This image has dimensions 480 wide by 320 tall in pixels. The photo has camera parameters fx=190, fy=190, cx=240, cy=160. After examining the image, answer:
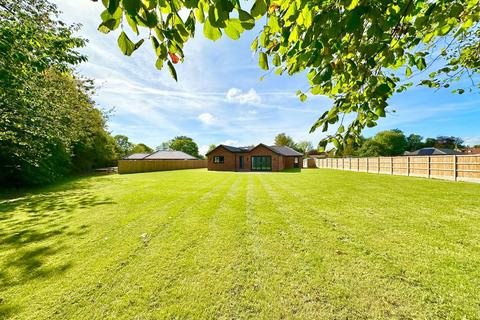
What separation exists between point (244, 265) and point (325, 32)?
122 inches

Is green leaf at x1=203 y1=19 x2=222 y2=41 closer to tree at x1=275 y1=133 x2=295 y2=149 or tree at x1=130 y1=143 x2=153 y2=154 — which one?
tree at x1=275 y1=133 x2=295 y2=149

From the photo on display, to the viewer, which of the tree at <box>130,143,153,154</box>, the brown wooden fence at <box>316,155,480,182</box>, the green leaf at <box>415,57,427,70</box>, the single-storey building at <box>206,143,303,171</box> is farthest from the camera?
the tree at <box>130,143,153,154</box>

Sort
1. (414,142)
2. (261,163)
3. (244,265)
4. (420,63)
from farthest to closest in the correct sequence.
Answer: (414,142) < (261,163) < (244,265) < (420,63)

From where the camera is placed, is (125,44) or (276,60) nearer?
(125,44)

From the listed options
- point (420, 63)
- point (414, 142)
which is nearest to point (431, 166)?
point (420, 63)

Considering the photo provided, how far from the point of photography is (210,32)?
4.12 feet

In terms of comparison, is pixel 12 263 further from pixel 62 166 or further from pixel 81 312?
pixel 62 166

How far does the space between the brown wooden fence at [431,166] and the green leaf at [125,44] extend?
17.4 m

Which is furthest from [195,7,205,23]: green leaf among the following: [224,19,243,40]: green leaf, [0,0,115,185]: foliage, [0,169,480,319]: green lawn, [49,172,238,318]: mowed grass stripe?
[0,0,115,185]: foliage

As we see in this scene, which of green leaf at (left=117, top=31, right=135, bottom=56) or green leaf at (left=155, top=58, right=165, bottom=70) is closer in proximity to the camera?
green leaf at (left=117, top=31, right=135, bottom=56)

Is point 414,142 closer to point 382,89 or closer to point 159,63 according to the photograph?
point 382,89

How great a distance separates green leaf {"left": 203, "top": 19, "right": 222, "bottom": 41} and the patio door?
25251 millimetres

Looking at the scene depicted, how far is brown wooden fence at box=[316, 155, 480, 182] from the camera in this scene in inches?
448

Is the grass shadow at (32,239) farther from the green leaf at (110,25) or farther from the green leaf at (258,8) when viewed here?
the green leaf at (258,8)
